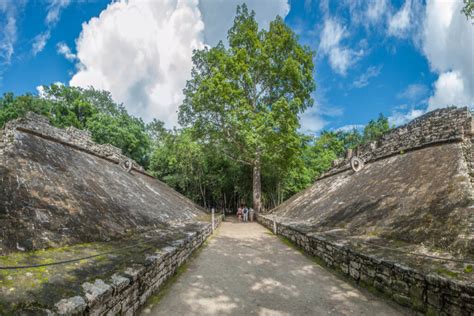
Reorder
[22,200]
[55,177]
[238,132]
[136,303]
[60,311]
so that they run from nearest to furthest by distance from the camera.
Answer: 1. [60,311]
2. [136,303]
3. [22,200]
4. [55,177]
5. [238,132]

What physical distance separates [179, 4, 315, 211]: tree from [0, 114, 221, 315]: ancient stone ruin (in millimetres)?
9915

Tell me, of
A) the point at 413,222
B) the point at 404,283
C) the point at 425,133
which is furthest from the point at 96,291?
the point at 425,133

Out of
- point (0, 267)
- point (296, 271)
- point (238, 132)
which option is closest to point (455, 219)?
point (296, 271)

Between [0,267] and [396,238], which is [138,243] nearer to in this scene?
[0,267]

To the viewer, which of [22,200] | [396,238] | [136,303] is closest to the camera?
[136,303]

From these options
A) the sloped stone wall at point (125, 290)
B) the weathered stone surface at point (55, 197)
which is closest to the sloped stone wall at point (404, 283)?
the sloped stone wall at point (125, 290)

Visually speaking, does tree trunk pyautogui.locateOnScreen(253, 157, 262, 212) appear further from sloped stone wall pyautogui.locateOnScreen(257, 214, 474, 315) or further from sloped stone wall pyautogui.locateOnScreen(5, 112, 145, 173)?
sloped stone wall pyautogui.locateOnScreen(257, 214, 474, 315)

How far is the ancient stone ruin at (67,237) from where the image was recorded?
241 centimetres

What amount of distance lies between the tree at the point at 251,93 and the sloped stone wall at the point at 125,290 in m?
11.1

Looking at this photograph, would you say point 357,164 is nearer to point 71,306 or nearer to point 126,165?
point 126,165

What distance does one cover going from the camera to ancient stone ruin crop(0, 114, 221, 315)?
241 centimetres

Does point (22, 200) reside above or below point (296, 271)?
above

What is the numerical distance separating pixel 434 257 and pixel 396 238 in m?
1.24

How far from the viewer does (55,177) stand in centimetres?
545
